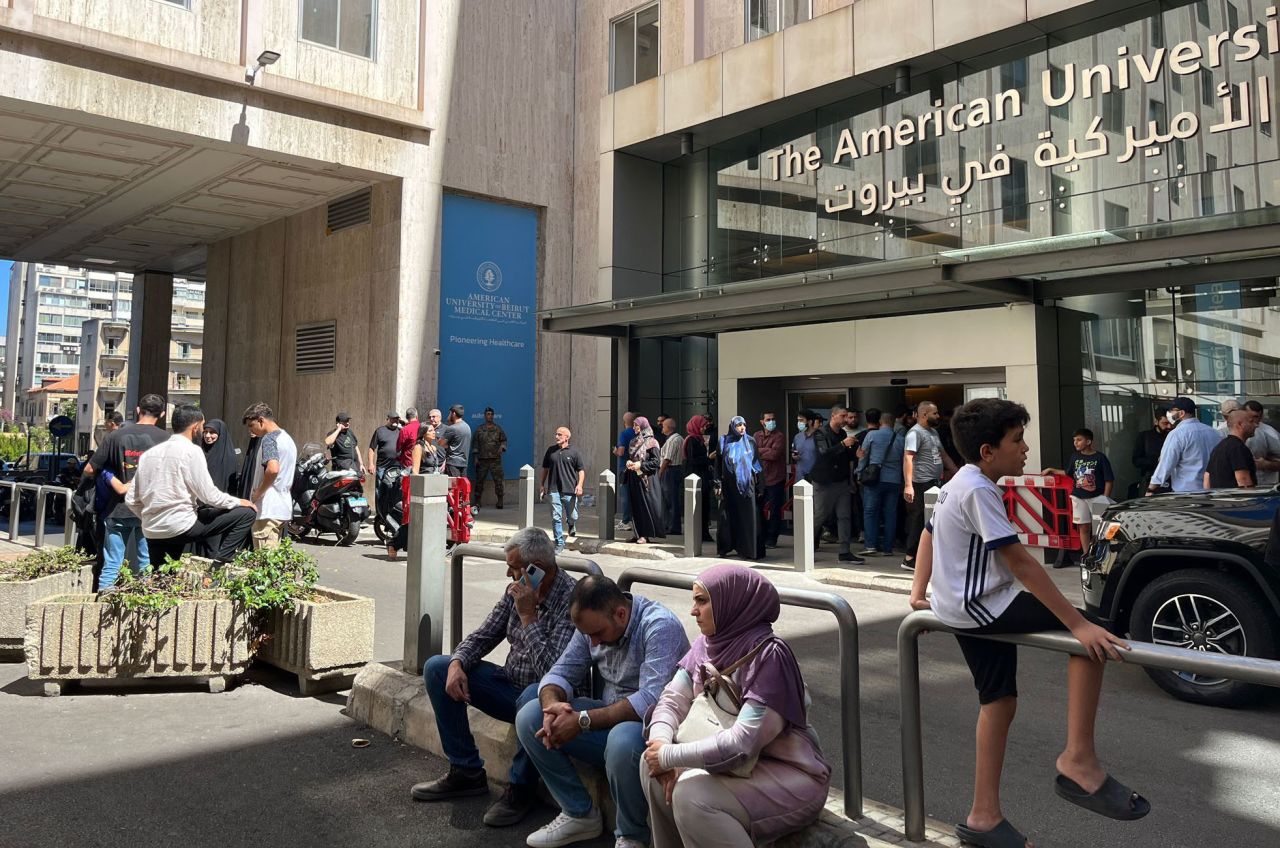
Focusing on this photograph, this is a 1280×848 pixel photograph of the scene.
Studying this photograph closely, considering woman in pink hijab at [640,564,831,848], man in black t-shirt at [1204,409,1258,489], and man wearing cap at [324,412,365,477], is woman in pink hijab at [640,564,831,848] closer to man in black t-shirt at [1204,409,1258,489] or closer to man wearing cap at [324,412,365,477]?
man in black t-shirt at [1204,409,1258,489]

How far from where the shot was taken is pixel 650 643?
3518mm

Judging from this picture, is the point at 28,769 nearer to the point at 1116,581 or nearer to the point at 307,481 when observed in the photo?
the point at 1116,581

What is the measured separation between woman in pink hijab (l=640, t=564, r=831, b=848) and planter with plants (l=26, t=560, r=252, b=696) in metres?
3.54

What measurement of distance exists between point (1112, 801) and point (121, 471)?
723 cm

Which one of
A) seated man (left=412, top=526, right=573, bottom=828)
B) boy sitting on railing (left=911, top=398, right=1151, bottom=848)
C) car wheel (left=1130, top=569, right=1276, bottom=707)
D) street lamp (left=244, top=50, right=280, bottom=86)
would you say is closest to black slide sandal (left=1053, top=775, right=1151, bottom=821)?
boy sitting on railing (left=911, top=398, right=1151, bottom=848)

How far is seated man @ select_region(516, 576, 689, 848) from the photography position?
11.3ft

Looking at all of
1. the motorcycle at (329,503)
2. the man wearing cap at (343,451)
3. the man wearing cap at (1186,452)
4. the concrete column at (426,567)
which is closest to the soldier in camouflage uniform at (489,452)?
the man wearing cap at (343,451)

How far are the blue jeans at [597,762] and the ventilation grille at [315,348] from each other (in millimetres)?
17781

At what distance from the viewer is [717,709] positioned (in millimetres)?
2934

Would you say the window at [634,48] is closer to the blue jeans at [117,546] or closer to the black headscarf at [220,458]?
the black headscarf at [220,458]

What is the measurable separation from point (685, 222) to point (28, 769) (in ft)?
53.6

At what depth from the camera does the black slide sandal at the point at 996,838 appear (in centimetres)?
287

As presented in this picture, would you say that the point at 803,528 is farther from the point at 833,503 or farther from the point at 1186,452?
the point at 1186,452

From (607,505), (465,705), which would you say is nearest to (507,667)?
(465,705)
